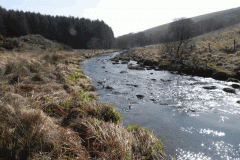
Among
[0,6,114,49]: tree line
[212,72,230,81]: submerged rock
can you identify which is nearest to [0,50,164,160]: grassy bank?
[212,72,230,81]: submerged rock

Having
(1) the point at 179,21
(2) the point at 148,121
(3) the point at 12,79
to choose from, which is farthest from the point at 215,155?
(1) the point at 179,21

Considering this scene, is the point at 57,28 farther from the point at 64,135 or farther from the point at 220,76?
the point at 64,135

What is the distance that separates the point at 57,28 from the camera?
296 ft

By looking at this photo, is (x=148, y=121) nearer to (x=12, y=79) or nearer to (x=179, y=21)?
(x=12, y=79)

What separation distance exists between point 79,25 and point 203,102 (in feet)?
355

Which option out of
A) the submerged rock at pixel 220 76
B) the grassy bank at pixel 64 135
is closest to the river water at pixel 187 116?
the grassy bank at pixel 64 135

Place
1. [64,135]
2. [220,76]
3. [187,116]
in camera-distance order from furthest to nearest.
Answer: [220,76] → [187,116] → [64,135]

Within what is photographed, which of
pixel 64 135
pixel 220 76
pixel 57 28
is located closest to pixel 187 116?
pixel 64 135

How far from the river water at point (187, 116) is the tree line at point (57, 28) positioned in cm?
6302

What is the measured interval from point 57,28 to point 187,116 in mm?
102997

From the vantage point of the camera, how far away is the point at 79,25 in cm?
10044

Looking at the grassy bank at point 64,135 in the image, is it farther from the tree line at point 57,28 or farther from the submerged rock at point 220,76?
the tree line at point 57,28

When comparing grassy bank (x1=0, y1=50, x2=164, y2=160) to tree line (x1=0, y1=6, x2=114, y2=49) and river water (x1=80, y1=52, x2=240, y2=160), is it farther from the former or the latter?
tree line (x1=0, y1=6, x2=114, y2=49)

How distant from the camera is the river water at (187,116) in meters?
4.57
